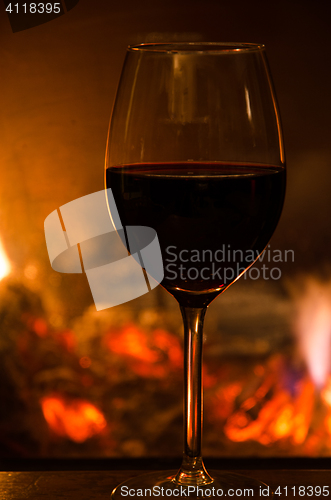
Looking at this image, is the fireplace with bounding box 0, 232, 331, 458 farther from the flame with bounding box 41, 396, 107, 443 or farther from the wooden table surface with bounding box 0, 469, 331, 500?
the wooden table surface with bounding box 0, 469, 331, 500

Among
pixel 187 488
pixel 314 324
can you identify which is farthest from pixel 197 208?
pixel 314 324

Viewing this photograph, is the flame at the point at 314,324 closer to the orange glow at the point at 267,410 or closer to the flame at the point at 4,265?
the orange glow at the point at 267,410

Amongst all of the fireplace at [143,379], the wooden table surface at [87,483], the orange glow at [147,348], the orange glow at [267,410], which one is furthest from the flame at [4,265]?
the wooden table surface at [87,483]

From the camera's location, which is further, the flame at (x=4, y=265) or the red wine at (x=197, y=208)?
the flame at (x=4, y=265)

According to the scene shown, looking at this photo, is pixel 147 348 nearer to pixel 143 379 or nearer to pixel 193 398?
pixel 143 379

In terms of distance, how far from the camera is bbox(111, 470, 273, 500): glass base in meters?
0.31

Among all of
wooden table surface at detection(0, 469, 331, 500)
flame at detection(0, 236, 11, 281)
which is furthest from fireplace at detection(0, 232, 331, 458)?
wooden table surface at detection(0, 469, 331, 500)

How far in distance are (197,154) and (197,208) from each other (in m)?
A: 0.03

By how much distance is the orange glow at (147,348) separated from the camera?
83 centimetres

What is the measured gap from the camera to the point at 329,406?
846 millimetres

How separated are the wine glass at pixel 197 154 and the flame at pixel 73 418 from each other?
21.9 inches

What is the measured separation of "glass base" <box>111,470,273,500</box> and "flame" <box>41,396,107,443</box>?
1.71 ft

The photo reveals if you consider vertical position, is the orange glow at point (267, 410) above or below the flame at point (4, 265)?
below

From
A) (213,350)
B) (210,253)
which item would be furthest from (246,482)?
(213,350)
